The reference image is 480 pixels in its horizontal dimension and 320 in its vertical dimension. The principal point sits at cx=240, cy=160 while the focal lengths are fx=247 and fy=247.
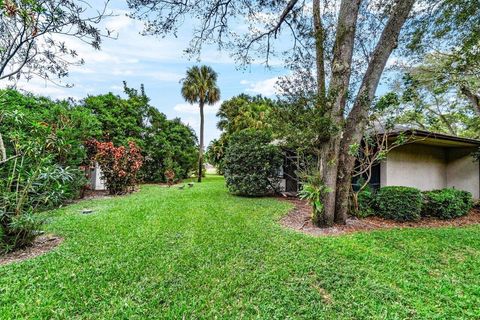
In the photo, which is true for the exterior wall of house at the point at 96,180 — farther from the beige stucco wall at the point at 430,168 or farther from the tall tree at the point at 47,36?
the beige stucco wall at the point at 430,168

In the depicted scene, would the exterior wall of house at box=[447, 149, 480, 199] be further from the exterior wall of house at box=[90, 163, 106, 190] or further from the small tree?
the exterior wall of house at box=[90, 163, 106, 190]

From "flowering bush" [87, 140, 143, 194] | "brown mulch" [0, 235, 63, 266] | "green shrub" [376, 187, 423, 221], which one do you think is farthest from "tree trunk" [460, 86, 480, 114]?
"brown mulch" [0, 235, 63, 266]

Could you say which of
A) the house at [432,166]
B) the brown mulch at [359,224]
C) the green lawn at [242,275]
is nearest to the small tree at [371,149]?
the brown mulch at [359,224]

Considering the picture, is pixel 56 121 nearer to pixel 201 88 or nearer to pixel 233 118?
pixel 201 88

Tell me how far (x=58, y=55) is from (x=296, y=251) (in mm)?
6672

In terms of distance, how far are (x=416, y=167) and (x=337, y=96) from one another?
21.0ft

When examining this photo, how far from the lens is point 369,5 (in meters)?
7.80

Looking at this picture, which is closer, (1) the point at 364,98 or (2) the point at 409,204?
(1) the point at 364,98

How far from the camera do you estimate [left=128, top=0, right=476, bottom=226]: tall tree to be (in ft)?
19.9

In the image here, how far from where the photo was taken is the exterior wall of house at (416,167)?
29.3 feet

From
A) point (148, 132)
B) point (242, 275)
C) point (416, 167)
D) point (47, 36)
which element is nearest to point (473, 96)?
point (416, 167)

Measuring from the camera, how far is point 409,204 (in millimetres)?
7043

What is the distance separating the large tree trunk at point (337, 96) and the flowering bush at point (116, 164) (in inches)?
367

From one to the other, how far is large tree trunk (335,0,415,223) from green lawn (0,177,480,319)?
129 centimetres
